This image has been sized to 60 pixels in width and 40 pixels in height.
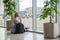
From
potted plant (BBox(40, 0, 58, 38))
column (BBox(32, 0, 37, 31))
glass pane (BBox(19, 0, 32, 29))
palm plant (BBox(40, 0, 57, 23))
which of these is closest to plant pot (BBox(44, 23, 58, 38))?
potted plant (BBox(40, 0, 58, 38))

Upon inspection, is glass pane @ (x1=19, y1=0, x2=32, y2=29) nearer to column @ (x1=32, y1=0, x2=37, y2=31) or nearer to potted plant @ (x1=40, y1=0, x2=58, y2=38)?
column @ (x1=32, y1=0, x2=37, y2=31)

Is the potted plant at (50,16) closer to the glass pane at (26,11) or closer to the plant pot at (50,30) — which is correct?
the plant pot at (50,30)

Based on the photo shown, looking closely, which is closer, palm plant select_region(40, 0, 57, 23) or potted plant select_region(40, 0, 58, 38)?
potted plant select_region(40, 0, 58, 38)

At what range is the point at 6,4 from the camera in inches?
378

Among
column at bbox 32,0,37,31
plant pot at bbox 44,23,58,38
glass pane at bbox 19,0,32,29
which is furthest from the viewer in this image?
glass pane at bbox 19,0,32,29

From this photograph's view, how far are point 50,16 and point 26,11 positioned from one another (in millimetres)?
3122

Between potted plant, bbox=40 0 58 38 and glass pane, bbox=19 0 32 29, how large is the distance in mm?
2362

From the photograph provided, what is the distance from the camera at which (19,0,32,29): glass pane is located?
9734 mm

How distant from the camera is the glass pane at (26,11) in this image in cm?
973

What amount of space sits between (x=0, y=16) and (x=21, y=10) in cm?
274

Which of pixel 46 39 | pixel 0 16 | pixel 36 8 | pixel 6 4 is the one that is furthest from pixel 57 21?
pixel 0 16

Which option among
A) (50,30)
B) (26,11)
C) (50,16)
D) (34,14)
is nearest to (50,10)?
(50,16)

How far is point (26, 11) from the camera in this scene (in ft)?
33.7

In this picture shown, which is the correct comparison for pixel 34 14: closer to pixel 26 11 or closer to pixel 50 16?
pixel 26 11
